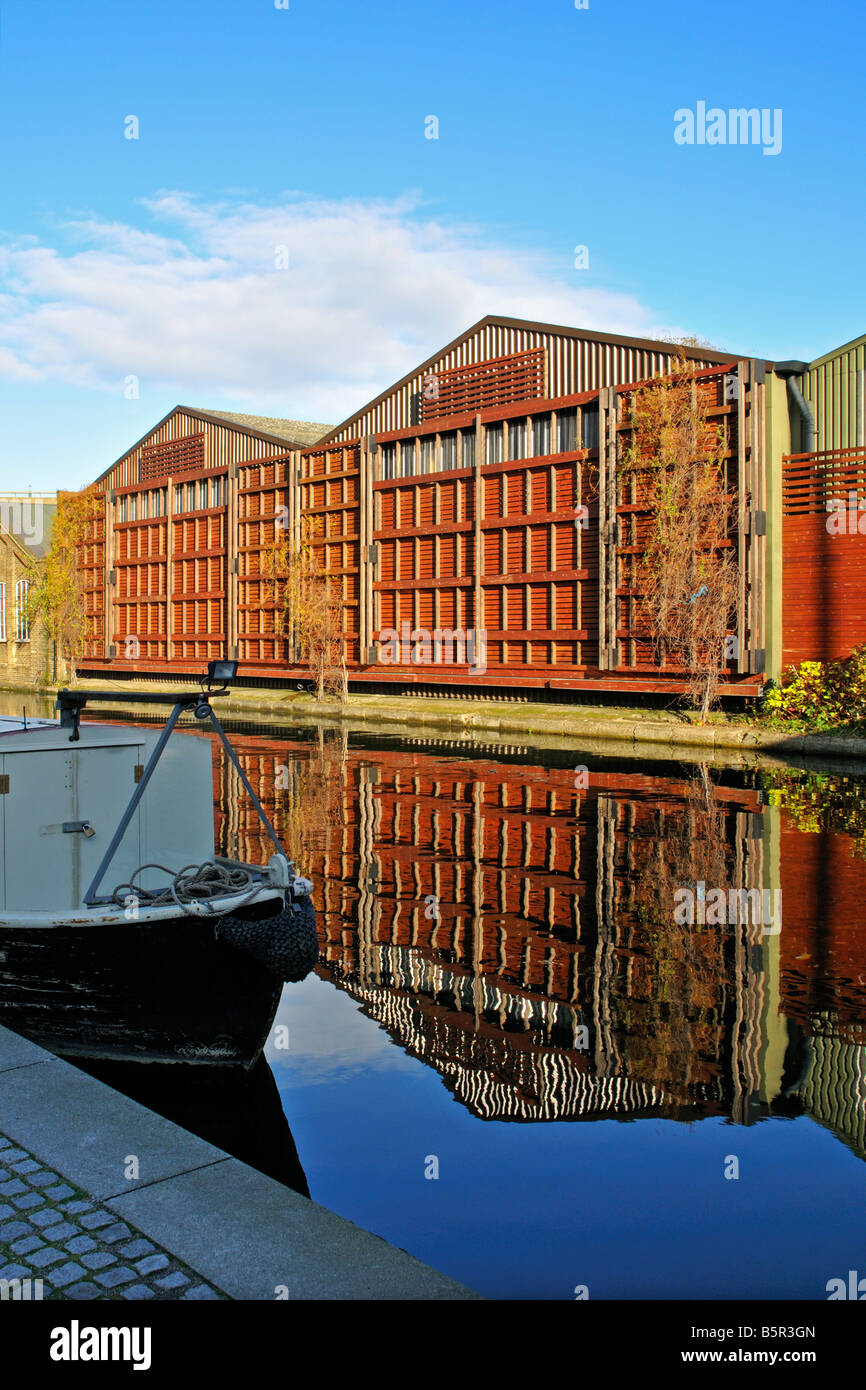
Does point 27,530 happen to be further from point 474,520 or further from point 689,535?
point 689,535

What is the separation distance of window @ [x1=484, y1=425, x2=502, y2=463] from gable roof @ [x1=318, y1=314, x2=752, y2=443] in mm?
2333

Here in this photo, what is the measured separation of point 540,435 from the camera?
25438 millimetres

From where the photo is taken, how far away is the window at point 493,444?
2633 centimetres

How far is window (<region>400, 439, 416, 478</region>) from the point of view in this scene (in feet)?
94.5

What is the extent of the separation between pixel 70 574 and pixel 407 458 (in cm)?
1950

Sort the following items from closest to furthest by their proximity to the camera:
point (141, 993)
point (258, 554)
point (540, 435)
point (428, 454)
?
point (141, 993), point (540, 435), point (428, 454), point (258, 554)

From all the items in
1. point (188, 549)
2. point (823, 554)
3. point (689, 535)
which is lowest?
point (823, 554)

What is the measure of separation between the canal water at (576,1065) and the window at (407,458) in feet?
63.3
